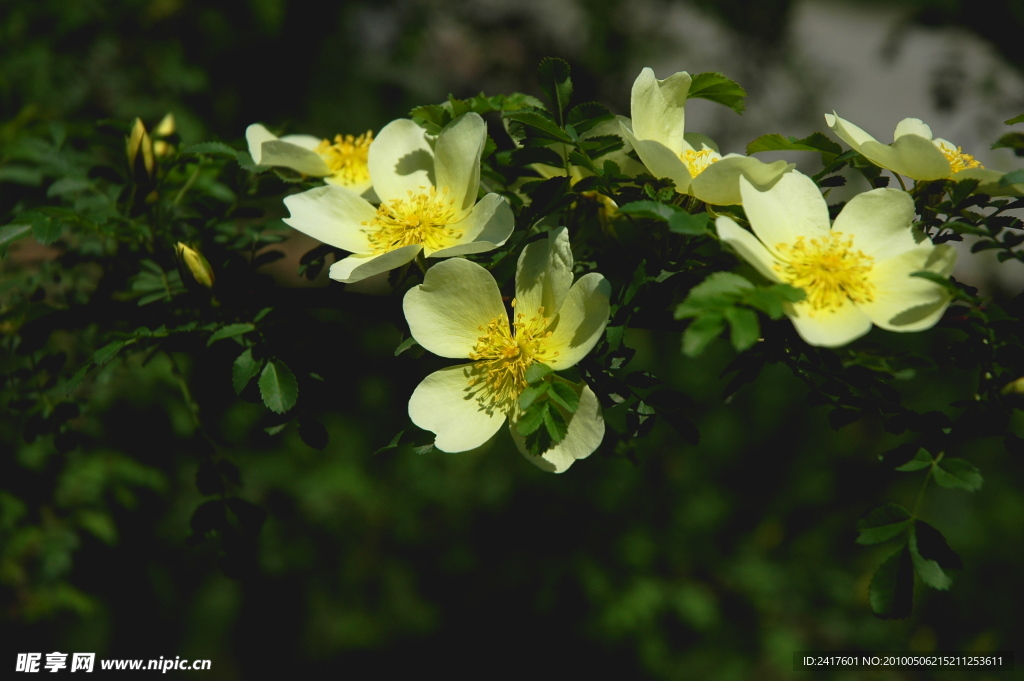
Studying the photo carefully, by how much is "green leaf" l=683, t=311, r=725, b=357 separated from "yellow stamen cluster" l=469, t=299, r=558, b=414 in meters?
0.25

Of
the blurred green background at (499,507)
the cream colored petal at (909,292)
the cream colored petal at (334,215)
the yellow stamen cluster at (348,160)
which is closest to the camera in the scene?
the cream colored petal at (909,292)

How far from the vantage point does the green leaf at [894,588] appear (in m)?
0.80

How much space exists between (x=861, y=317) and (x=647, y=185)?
0.89 feet

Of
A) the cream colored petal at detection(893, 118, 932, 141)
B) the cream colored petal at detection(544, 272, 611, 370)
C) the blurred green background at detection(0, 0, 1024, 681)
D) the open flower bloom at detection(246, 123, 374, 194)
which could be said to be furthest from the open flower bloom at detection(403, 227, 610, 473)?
the blurred green background at detection(0, 0, 1024, 681)

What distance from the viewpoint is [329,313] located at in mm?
2941

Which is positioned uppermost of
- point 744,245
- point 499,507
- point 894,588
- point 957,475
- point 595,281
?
point 744,245

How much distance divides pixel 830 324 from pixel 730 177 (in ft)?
0.64

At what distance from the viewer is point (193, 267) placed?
95 cm

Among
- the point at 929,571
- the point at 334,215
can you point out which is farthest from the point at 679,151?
the point at 929,571

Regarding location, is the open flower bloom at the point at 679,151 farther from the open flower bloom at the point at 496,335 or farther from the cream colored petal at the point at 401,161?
the cream colored petal at the point at 401,161

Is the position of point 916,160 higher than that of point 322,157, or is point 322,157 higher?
point 916,160

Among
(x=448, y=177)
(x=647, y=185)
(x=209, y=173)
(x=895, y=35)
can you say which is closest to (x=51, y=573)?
(x=209, y=173)

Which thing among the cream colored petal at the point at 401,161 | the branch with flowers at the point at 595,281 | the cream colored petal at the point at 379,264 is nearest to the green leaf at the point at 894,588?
the branch with flowers at the point at 595,281

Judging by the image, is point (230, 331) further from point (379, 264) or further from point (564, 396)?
point (564, 396)
